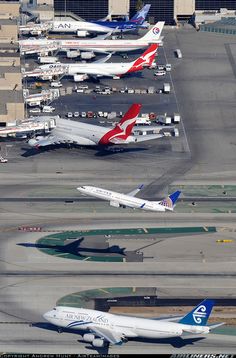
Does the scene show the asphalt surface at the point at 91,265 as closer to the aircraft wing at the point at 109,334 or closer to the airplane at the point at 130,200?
A: the aircraft wing at the point at 109,334

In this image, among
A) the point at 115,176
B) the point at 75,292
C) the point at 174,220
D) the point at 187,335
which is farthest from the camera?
the point at 115,176

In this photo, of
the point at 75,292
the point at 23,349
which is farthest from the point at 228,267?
the point at 23,349

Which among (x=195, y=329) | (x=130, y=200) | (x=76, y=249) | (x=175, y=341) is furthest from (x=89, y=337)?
(x=130, y=200)

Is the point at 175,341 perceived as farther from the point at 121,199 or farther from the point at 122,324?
the point at 121,199

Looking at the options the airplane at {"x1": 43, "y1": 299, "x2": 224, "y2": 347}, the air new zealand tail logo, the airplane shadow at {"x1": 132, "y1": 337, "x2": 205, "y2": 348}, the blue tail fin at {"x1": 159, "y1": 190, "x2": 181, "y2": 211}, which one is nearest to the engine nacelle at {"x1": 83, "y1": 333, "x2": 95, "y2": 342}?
the airplane at {"x1": 43, "y1": 299, "x2": 224, "y2": 347}

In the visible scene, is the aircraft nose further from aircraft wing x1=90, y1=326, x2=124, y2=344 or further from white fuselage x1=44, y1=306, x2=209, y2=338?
aircraft wing x1=90, y1=326, x2=124, y2=344

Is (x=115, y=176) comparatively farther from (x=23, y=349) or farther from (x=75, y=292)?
(x=23, y=349)
